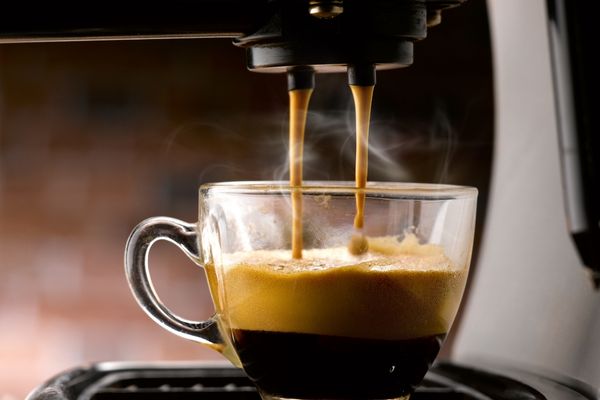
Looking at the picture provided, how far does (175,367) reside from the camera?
54 cm

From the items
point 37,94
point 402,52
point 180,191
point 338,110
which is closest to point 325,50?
point 402,52

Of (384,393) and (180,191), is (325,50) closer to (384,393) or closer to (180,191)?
(384,393)

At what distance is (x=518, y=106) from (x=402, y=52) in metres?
0.22

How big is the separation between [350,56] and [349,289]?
0.35 feet

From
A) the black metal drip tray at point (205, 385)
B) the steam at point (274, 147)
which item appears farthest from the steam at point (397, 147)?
the black metal drip tray at point (205, 385)

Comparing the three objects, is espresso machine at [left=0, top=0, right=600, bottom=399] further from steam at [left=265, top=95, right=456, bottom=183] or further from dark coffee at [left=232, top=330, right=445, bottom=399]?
steam at [left=265, top=95, right=456, bottom=183]

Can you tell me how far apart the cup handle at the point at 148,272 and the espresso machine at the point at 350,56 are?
1.7 inches

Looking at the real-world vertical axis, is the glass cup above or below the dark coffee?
above

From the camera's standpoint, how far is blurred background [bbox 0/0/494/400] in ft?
5.88

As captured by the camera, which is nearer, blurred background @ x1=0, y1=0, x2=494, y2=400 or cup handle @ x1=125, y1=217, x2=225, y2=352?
cup handle @ x1=125, y1=217, x2=225, y2=352

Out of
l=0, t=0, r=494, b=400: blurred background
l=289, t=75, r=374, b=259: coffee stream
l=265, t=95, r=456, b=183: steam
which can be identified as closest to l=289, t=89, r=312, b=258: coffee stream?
l=289, t=75, r=374, b=259: coffee stream

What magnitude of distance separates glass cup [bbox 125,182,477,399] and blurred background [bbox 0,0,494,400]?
4.39ft

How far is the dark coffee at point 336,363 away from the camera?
41 centimetres

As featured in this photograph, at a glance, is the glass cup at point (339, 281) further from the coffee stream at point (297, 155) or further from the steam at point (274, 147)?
the steam at point (274, 147)
